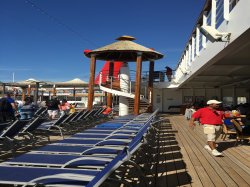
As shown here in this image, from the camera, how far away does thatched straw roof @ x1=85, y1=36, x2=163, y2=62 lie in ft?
51.6

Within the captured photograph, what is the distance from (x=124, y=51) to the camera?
1588 cm

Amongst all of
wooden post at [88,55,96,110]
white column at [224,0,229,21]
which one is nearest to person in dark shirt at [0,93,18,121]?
white column at [224,0,229,21]

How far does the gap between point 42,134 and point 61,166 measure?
397 centimetres

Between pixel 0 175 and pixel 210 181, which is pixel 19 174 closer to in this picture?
pixel 0 175

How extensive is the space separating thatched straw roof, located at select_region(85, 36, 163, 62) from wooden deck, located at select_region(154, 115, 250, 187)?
863 cm

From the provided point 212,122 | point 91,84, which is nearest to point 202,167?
point 212,122

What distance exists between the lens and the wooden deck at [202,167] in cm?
453

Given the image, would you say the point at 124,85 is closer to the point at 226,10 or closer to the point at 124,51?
the point at 124,51

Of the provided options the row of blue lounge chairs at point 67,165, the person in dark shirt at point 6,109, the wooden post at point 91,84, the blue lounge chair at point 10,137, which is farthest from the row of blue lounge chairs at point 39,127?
the wooden post at point 91,84

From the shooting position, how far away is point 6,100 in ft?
28.8

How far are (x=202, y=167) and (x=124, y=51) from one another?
1103cm

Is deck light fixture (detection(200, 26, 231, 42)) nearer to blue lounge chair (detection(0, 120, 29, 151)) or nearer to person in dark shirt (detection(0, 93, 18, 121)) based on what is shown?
blue lounge chair (detection(0, 120, 29, 151))

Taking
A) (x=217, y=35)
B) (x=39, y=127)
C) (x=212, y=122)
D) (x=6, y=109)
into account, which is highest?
(x=217, y=35)

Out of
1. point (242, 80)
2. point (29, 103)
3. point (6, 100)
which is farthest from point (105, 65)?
point (6, 100)
